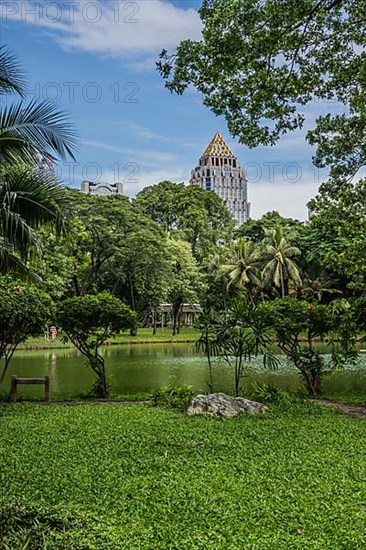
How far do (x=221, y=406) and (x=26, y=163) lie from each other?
4350mm

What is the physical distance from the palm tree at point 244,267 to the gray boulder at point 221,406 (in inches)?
962

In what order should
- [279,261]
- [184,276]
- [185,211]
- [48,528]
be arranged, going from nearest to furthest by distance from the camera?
[48,528], [279,261], [184,276], [185,211]

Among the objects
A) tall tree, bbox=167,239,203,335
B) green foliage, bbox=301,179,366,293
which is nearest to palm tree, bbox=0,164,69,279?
green foliage, bbox=301,179,366,293

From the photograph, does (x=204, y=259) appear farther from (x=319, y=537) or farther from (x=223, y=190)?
(x=319, y=537)

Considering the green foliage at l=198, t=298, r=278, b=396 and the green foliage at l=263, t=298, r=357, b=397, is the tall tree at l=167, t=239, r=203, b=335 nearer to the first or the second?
the green foliage at l=263, t=298, r=357, b=397

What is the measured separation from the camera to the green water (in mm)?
11773

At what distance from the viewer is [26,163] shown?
22.4ft

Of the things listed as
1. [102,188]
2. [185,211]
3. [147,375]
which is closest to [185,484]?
[147,375]

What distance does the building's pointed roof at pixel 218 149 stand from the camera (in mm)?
59031

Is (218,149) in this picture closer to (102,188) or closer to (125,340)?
(102,188)

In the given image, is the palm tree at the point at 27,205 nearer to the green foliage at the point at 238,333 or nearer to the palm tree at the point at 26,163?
the palm tree at the point at 26,163

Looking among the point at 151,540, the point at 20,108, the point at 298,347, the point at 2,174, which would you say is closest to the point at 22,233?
the point at 2,174

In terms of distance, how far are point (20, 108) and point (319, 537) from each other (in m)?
5.80

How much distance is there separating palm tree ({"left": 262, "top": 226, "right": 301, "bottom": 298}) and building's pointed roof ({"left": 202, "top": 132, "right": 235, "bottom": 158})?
29545 millimetres
